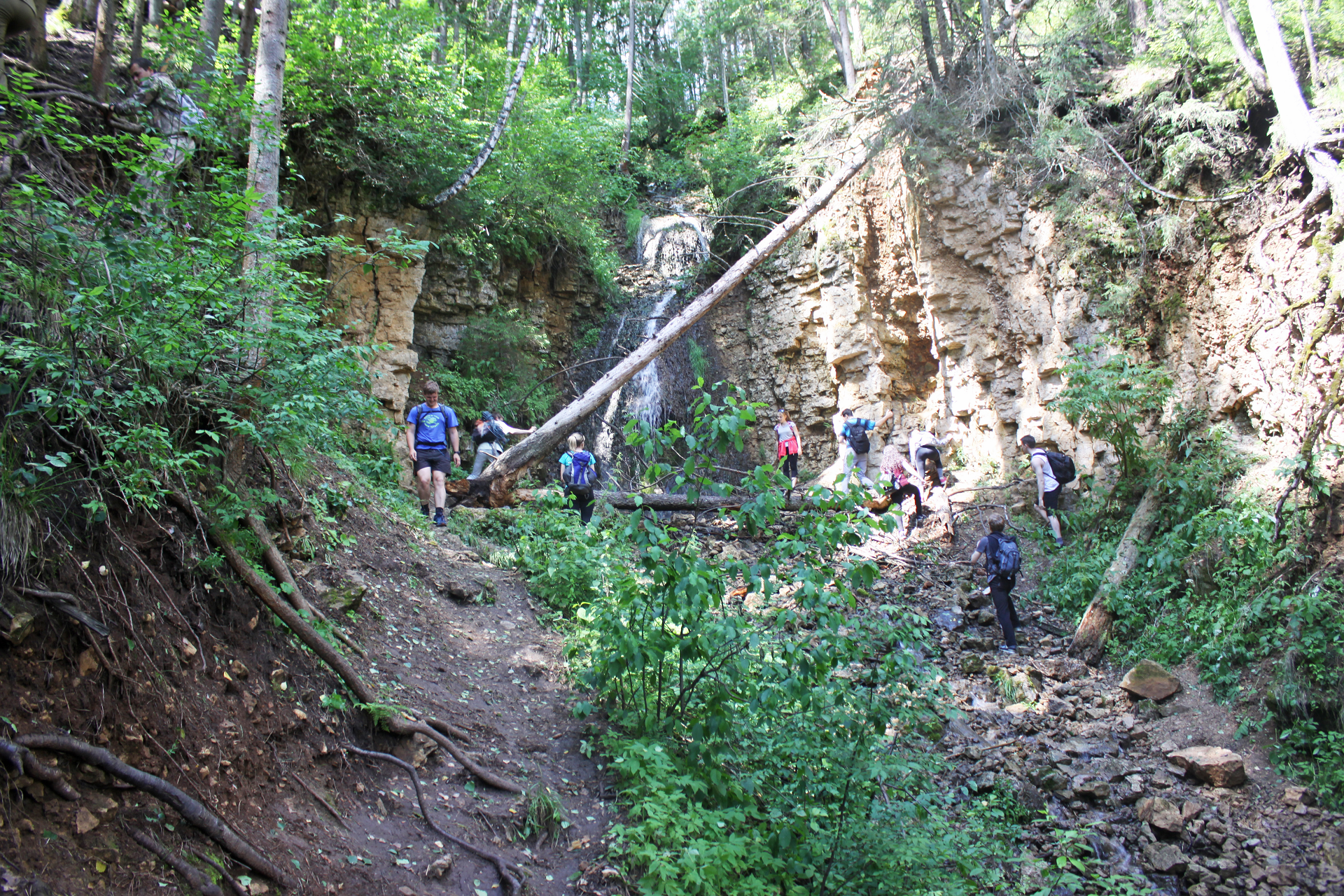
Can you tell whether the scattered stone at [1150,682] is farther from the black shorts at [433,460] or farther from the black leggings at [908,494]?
the black shorts at [433,460]

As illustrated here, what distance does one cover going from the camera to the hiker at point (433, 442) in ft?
27.2

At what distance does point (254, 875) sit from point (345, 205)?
394 inches

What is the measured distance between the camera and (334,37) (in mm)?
10492

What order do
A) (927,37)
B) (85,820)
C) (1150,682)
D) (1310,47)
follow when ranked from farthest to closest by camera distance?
(927,37) < (1310,47) < (1150,682) < (85,820)

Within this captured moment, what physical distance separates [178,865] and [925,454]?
36.3 feet

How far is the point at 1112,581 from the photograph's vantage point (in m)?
7.89

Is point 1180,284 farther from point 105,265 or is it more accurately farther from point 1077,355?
point 105,265

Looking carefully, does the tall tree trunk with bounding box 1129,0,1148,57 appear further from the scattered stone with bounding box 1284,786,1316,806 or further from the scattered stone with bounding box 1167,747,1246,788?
the scattered stone with bounding box 1284,786,1316,806

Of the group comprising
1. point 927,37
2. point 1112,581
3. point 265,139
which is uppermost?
point 927,37

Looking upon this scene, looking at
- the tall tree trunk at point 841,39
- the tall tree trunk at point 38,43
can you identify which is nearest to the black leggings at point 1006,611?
the tall tree trunk at point 38,43

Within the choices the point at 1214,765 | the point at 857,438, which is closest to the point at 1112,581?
the point at 1214,765

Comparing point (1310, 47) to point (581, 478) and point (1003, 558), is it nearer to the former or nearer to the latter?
point (1003, 558)

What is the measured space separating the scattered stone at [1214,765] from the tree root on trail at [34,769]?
6.94 metres

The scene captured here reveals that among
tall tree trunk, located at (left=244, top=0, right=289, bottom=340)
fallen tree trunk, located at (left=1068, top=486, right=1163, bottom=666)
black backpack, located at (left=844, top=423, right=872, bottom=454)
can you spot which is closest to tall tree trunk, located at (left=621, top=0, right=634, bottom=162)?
black backpack, located at (left=844, top=423, right=872, bottom=454)
